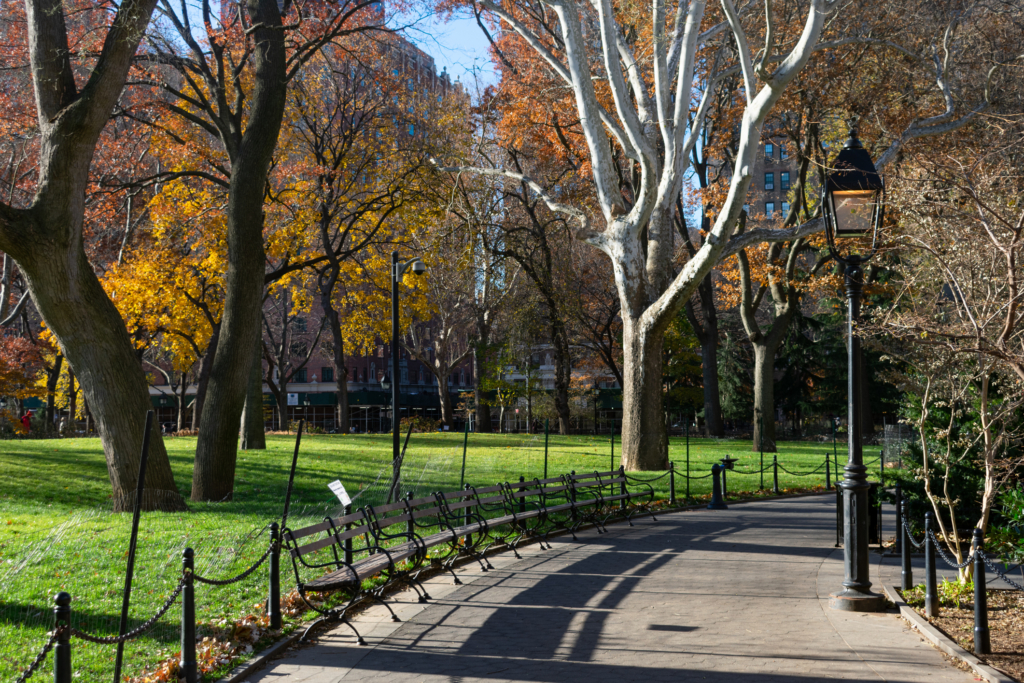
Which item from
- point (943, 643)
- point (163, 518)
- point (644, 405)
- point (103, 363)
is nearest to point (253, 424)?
point (644, 405)

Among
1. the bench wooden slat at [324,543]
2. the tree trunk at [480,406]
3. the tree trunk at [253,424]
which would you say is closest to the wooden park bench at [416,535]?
the bench wooden slat at [324,543]

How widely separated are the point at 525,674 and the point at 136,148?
24.0 meters

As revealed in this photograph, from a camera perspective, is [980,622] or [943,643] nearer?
[980,622]

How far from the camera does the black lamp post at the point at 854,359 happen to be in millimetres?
9312

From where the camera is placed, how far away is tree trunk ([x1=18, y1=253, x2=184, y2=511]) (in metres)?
12.7

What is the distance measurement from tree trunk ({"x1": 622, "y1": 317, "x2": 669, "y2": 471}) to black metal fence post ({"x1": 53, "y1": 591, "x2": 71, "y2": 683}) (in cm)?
1667

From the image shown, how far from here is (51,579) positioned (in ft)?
30.3

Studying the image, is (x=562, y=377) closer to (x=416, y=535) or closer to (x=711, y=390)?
(x=711, y=390)

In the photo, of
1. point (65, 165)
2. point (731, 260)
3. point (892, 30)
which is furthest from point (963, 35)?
point (65, 165)

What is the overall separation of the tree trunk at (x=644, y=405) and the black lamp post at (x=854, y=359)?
34.9ft

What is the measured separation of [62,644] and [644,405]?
16.9 metres

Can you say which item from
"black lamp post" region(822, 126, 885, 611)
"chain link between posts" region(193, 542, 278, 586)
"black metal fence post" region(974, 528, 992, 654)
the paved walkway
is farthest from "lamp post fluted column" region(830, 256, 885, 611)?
"chain link between posts" region(193, 542, 278, 586)

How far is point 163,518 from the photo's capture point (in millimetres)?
13109

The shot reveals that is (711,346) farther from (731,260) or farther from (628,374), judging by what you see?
(628,374)
